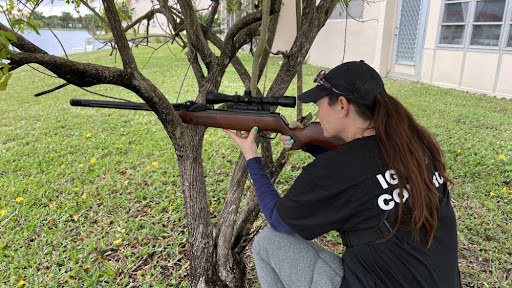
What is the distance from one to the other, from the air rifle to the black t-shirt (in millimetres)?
522

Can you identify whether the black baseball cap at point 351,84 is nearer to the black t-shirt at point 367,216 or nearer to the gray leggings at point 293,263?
the black t-shirt at point 367,216

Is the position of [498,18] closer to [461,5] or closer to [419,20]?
[461,5]

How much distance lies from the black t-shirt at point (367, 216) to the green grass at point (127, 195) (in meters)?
1.18

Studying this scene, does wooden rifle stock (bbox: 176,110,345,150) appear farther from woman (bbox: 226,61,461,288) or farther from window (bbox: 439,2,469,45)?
window (bbox: 439,2,469,45)

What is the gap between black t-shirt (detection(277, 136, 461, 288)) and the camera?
1.53 meters

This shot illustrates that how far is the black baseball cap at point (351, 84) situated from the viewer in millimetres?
1655

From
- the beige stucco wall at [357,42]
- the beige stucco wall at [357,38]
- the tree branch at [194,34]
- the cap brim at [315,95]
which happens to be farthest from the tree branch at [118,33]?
the beige stucco wall at [357,42]

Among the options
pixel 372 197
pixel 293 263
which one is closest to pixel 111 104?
pixel 293 263

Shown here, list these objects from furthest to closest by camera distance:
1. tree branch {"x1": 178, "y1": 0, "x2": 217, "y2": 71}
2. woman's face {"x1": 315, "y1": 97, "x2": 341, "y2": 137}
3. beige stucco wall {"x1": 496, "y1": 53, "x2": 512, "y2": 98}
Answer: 1. beige stucco wall {"x1": 496, "y1": 53, "x2": 512, "y2": 98}
2. tree branch {"x1": 178, "y1": 0, "x2": 217, "y2": 71}
3. woman's face {"x1": 315, "y1": 97, "x2": 341, "y2": 137}

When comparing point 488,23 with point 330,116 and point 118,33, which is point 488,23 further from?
point 118,33

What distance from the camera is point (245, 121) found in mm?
2188

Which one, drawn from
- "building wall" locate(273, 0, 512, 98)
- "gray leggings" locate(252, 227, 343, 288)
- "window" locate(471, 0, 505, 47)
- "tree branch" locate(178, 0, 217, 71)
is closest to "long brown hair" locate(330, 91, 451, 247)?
"gray leggings" locate(252, 227, 343, 288)

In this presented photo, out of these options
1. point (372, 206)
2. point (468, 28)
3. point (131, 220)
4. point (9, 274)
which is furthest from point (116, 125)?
point (468, 28)

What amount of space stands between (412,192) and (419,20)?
1120 cm
